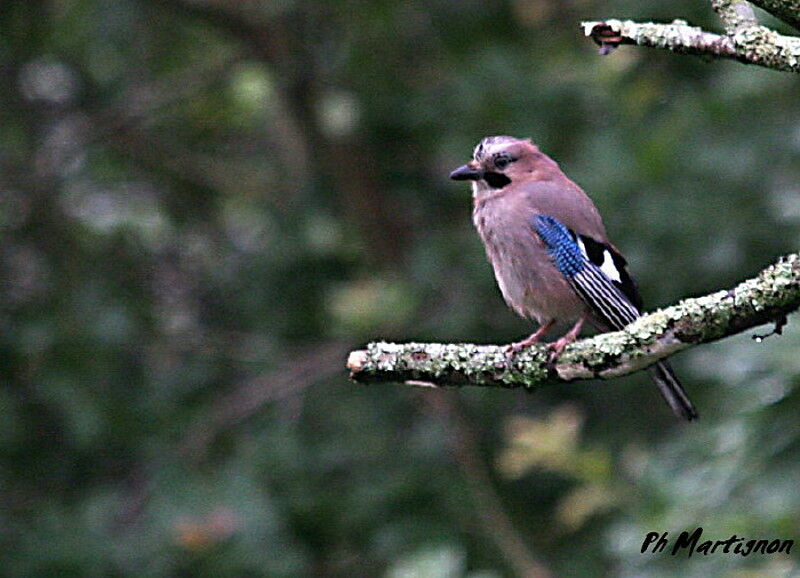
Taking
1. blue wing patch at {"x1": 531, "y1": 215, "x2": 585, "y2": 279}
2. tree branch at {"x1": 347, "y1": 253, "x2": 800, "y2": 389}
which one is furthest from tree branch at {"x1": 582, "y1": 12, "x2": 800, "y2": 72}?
blue wing patch at {"x1": 531, "y1": 215, "x2": 585, "y2": 279}

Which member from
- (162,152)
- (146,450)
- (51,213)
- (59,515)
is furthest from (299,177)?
(59,515)

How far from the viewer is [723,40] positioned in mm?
2979

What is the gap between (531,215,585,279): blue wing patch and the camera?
4641mm

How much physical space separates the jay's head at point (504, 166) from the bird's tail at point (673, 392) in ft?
3.45

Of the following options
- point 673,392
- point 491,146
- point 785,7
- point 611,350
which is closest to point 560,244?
point 491,146

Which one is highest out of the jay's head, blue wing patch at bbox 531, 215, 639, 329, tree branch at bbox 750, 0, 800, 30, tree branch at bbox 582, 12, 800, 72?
the jay's head

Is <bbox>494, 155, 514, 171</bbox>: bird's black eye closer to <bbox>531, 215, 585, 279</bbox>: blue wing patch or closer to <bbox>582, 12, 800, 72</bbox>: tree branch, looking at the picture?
<bbox>531, 215, 585, 279</bbox>: blue wing patch

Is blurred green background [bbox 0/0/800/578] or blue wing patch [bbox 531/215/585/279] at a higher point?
blurred green background [bbox 0/0/800/578]

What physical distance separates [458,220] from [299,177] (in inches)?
38.0

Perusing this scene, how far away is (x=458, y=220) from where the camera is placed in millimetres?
7527

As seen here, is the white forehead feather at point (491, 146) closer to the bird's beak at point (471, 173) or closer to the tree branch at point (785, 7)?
the bird's beak at point (471, 173)

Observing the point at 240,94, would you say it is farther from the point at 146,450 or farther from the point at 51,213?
the point at 146,450

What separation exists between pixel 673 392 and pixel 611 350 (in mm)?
1229

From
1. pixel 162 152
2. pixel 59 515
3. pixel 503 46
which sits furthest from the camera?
pixel 162 152
